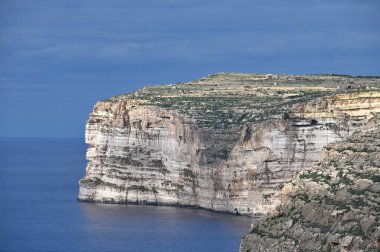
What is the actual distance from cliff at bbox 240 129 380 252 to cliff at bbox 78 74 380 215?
3631cm

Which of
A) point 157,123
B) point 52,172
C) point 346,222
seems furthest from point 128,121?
point 346,222

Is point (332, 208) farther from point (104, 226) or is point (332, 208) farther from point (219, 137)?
point (219, 137)

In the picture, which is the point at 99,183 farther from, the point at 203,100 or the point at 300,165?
the point at 300,165

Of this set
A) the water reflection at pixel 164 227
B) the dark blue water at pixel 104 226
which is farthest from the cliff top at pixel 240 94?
the dark blue water at pixel 104 226

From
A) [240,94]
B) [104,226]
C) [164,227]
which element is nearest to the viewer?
[164,227]

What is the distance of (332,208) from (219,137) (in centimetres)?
5621

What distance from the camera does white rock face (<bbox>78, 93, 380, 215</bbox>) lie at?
95.6 metres

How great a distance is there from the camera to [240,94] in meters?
118

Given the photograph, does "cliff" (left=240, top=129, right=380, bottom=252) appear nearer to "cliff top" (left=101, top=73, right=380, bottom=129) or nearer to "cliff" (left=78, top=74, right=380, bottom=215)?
"cliff" (left=78, top=74, right=380, bottom=215)

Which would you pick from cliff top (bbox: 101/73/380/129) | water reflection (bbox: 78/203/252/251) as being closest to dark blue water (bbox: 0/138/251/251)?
water reflection (bbox: 78/203/252/251)

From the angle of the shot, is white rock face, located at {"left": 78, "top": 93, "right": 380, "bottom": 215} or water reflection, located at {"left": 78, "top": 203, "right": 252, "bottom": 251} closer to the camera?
water reflection, located at {"left": 78, "top": 203, "right": 252, "bottom": 251}

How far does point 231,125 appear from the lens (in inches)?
4205

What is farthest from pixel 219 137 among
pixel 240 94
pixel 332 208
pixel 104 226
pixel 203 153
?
pixel 332 208

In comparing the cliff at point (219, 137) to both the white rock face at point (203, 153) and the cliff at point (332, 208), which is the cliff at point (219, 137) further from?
the cliff at point (332, 208)
